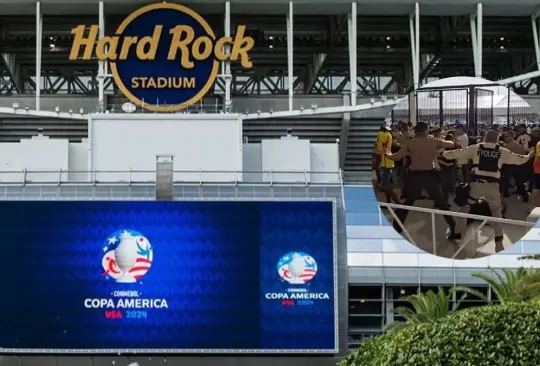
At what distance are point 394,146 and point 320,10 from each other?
19.2m

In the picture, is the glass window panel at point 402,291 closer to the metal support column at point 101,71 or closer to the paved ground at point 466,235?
the paved ground at point 466,235

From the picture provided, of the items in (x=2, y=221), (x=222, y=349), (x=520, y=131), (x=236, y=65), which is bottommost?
(x=222, y=349)

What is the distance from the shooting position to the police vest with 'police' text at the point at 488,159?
189 ft

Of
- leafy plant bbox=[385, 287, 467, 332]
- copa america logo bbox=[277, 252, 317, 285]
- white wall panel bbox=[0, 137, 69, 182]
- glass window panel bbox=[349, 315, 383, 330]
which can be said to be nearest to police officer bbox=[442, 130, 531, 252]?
leafy plant bbox=[385, 287, 467, 332]

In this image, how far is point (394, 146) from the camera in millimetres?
59156

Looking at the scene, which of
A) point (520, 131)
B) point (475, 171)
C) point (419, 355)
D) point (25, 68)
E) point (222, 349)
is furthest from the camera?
point (25, 68)

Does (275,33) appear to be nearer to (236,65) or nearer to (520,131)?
(236,65)

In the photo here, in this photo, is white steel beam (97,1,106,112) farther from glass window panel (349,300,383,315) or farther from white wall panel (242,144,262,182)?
glass window panel (349,300,383,315)

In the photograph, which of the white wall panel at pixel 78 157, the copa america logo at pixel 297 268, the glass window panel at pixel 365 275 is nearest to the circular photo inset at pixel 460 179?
the glass window panel at pixel 365 275

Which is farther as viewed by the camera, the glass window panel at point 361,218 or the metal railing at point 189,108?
the metal railing at point 189,108

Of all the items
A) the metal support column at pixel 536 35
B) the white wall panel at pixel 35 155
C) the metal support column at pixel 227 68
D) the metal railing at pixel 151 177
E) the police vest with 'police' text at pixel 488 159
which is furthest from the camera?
the metal support column at pixel 536 35

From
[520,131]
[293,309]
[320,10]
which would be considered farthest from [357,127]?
[293,309]

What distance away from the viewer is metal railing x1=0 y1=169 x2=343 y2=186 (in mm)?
60656

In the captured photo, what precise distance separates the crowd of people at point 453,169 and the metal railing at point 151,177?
4.20 meters
